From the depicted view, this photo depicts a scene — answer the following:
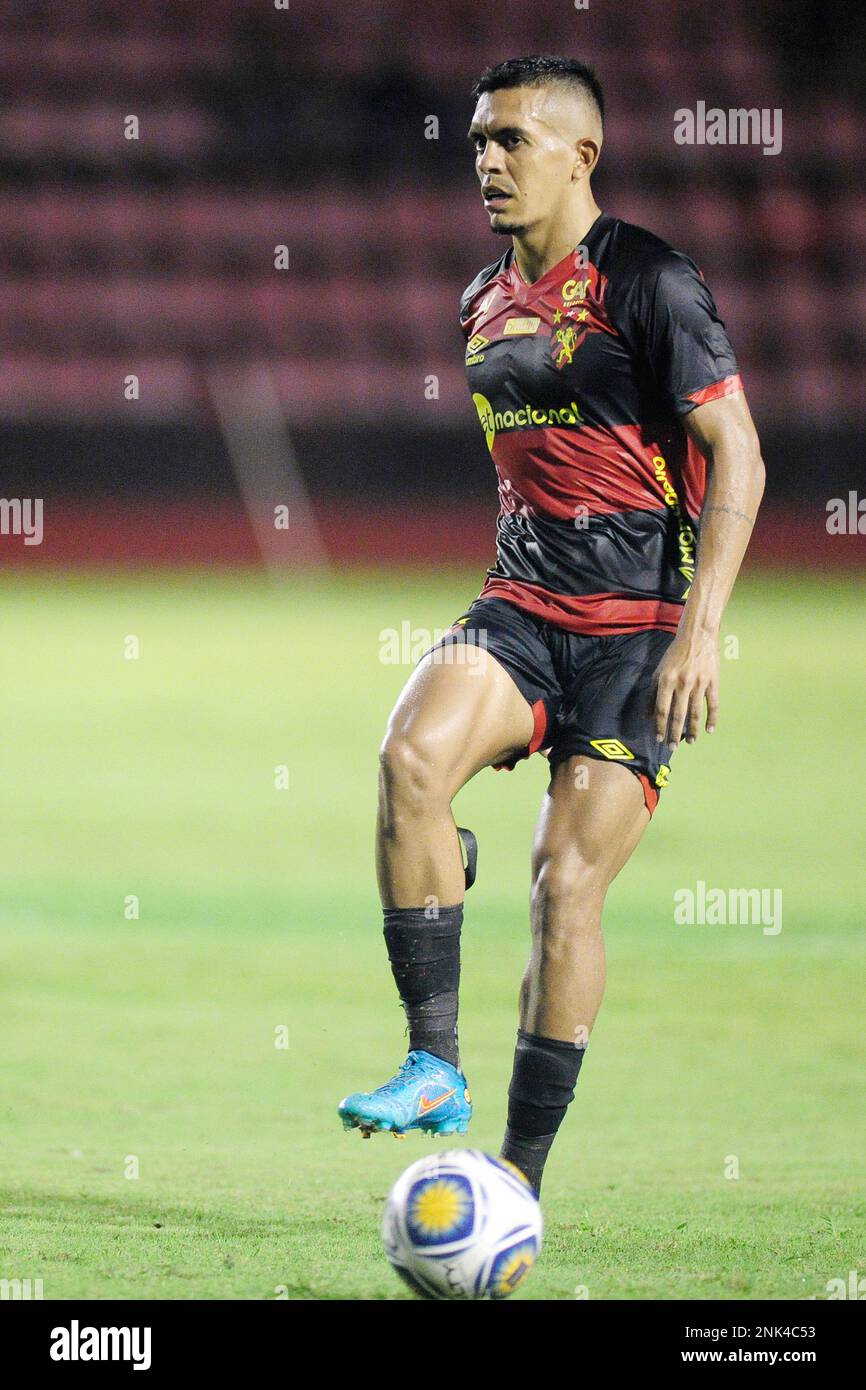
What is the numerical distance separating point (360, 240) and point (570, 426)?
18587 mm

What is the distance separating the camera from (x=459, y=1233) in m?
3.46

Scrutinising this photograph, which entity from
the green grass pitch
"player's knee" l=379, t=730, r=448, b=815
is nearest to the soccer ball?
the green grass pitch

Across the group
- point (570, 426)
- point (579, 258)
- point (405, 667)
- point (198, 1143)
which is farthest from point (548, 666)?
point (405, 667)

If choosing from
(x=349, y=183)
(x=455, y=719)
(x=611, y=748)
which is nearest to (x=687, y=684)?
(x=611, y=748)

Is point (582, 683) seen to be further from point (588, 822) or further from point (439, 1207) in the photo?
point (439, 1207)

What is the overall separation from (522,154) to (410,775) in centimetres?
133

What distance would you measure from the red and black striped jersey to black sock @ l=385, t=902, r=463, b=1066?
72cm

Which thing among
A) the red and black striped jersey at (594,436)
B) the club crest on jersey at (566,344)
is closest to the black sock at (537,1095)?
the red and black striped jersey at (594,436)

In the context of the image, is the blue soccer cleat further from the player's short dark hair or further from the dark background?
the dark background

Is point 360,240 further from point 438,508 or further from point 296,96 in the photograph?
point 438,508

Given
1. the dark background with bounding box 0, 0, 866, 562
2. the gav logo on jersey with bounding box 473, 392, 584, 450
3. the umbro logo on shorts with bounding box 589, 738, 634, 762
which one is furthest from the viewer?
the dark background with bounding box 0, 0, 866, 562

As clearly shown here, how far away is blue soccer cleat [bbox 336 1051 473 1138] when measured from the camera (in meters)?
3.64

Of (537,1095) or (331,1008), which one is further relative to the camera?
(331,1008)

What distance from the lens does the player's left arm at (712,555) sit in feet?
12.7
